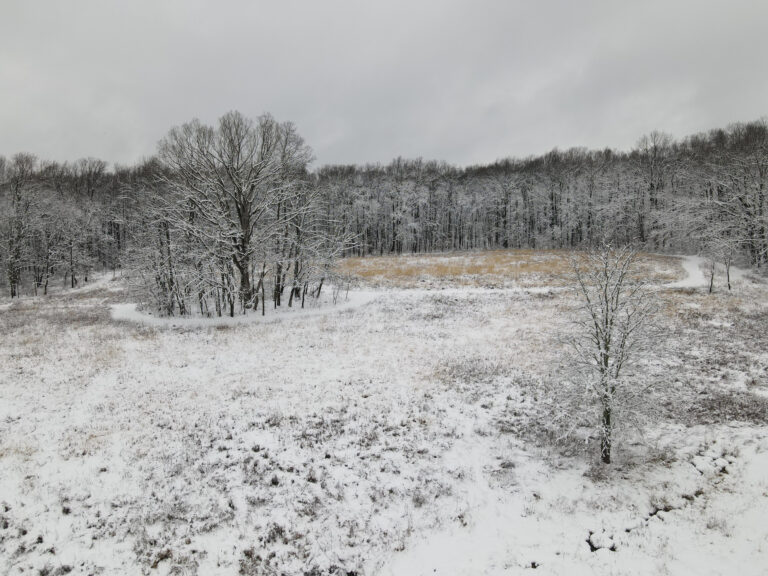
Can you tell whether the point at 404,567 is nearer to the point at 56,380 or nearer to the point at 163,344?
the point at 56,380

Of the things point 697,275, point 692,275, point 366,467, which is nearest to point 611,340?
point 366,467

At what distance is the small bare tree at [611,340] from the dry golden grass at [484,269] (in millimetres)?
26839

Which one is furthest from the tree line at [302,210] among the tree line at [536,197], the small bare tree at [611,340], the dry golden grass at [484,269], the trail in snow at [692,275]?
the dry golden grass at [484,269]

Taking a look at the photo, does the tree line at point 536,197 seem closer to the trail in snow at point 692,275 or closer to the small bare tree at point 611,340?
the trail in snow at point 692,275

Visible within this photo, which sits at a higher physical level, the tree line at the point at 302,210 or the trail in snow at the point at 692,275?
the tree line at the point at 302,210

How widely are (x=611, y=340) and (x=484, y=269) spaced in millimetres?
38260

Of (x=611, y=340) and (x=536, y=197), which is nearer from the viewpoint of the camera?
(x=611, y=340)

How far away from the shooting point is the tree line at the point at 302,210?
2456cm

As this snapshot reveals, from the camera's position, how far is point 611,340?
26.6ft

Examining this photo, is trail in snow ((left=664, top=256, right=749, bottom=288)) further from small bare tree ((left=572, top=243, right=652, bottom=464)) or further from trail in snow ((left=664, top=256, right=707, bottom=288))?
small bare tree ((left=572, top=243, right=652, bottom=464))

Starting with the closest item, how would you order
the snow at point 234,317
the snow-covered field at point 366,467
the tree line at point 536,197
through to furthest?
the snow-covered field at point 366,467 → the snow at point 234,317 → the tree line at point 536,197

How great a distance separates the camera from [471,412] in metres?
10.9

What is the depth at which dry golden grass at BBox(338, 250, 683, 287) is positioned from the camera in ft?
126

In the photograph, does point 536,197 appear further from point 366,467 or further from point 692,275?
point 366,467
